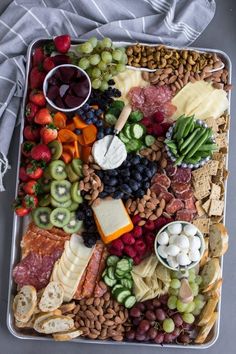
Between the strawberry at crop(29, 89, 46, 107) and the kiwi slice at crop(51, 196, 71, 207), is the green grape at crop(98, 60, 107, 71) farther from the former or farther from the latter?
the kiwi slice at crop(51, 196, 71, 207)

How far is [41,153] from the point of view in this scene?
1502 mm

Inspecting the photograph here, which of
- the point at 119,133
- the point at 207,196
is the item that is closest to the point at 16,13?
the point at 119,133

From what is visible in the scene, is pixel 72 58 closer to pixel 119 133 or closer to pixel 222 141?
pixel 119 133

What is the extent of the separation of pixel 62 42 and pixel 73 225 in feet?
1.57

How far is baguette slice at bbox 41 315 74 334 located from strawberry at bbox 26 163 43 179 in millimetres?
358

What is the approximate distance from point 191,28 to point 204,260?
638mm

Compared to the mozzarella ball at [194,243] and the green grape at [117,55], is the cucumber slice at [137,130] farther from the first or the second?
the mozzarella ball at [194,243]

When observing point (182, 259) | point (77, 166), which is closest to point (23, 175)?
point (77, 166)

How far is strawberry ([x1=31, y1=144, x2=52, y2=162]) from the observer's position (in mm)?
1504

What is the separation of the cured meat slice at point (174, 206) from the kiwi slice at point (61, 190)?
0.26m

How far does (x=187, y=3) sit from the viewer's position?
165 centimetres

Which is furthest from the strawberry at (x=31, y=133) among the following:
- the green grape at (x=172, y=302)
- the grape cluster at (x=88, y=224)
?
the green grape at (x=172, y=302)

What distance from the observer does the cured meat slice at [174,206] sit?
5.04ft

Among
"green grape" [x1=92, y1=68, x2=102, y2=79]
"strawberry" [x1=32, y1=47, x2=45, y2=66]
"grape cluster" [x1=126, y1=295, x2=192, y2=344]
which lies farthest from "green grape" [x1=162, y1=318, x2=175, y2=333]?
"strawberry" [x1=32, y1=47, x2=45, y2=66]
